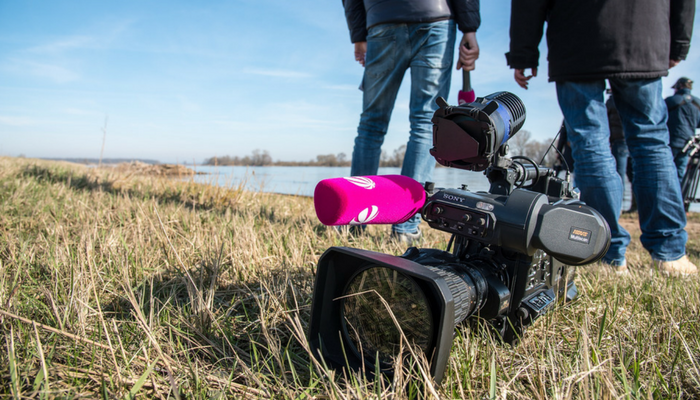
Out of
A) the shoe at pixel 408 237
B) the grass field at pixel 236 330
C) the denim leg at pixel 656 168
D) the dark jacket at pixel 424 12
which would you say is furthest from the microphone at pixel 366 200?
the denim leg at pixel 656 168

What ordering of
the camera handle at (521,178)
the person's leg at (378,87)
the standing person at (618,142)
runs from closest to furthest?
the camera handle at (521,178)
the person's leg at (378,87)
the standing person at (618,142)

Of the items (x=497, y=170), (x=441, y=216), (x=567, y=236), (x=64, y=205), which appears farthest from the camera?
(x=64, y=205)

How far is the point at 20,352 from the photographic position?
2.94 ft

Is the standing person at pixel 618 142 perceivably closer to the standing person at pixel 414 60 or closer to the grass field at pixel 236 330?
the standing person at pixel 414 60

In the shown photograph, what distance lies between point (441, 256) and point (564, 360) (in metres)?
0.39

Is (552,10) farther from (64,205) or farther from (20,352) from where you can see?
(64,205)

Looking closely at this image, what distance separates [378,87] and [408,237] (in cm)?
92

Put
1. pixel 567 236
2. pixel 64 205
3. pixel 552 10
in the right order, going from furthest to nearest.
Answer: pixel 64 205 < pixel 552 10 < pixel 567 236

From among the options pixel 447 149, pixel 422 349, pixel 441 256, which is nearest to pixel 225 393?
pixel 422 349

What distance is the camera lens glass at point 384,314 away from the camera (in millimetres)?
844

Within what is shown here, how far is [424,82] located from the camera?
2.27 meters

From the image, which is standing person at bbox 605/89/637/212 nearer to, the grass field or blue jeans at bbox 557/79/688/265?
blue jeans at bbox 557/79/688/265

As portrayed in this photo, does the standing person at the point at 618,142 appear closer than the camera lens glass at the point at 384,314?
No

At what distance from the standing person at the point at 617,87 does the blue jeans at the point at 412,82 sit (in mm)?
396
